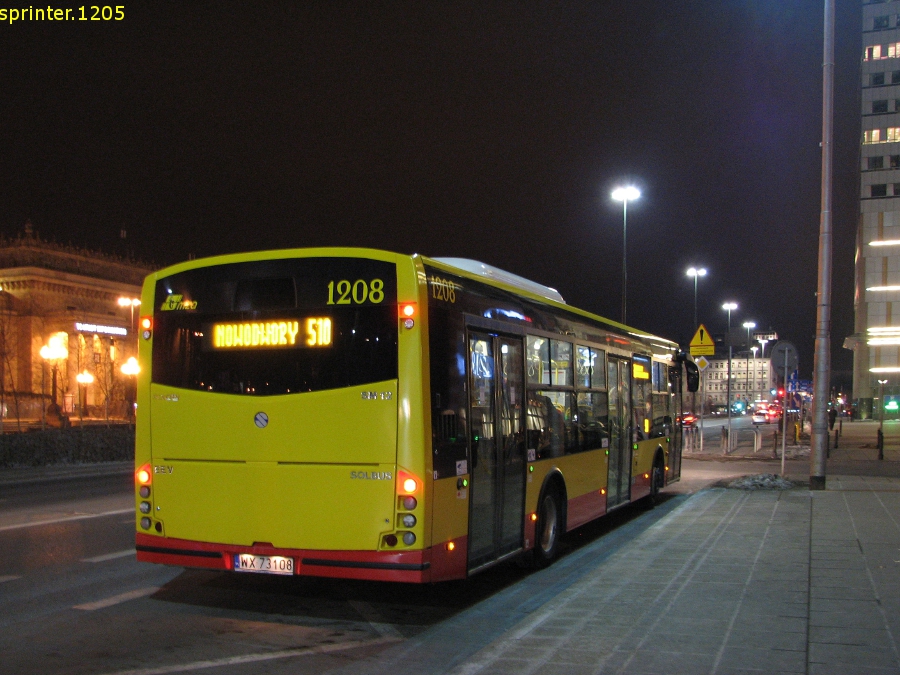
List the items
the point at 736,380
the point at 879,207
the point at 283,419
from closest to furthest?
the point at 283,419, the point at 879,207, the point at 736,380

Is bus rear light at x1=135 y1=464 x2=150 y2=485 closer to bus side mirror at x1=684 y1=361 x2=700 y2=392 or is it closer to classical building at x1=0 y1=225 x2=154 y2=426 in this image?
bus side mirror at x1=684 y1=361 x2=700 y2=392

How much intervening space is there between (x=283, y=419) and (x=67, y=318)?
61502 mm

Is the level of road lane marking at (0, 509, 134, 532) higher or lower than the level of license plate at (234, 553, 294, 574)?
lower

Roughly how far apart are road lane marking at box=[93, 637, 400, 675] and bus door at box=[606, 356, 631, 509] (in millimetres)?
6506

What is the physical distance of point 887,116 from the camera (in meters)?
91.9

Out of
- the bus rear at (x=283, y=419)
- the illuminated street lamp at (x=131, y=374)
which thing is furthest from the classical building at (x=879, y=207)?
the bus rear at (x=283, y=419)

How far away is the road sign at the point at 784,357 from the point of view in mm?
19359

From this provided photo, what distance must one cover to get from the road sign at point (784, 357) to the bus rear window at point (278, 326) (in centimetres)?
1470

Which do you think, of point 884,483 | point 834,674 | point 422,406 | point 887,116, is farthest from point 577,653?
point 887,116

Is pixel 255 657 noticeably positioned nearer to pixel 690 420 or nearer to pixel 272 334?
pixel 272 334

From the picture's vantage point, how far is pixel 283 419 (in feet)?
23.6

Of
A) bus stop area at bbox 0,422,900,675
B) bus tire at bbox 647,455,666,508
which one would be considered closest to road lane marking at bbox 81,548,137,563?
bus stop area at bbox 0,422,900,675

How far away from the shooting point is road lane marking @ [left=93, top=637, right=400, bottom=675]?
5949 millimetres

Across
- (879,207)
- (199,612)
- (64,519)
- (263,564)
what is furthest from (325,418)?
(879,207)
